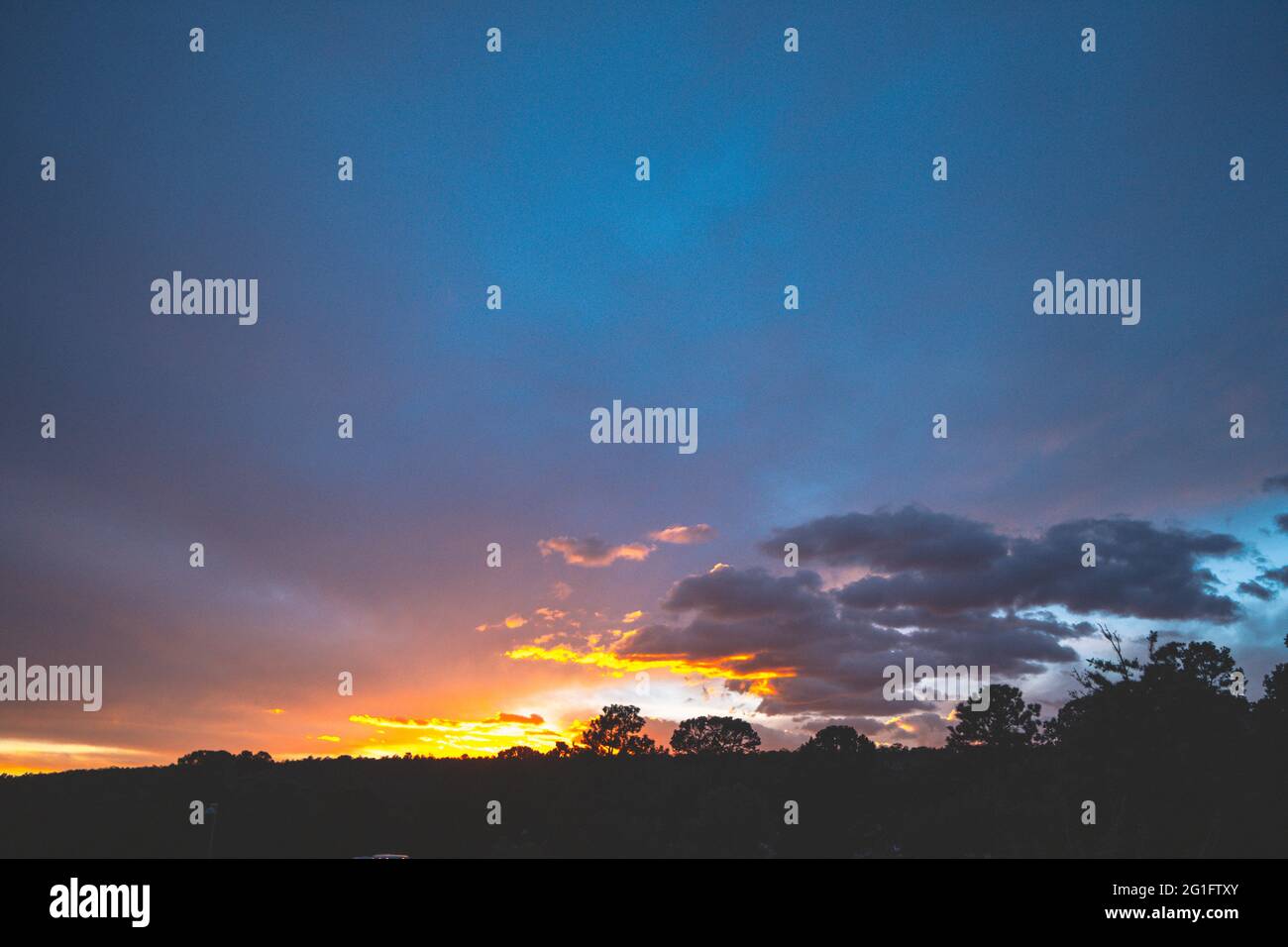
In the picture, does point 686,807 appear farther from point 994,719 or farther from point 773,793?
point 994,719

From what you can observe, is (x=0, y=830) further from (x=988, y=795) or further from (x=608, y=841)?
(x=988, y=795)

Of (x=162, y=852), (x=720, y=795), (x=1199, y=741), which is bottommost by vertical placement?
(x=162, y=852)

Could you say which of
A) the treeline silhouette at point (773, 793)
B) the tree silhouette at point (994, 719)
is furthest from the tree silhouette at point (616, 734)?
the tree silhouette at point (994, 719)

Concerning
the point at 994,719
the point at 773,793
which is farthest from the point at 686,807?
the point at 994,719

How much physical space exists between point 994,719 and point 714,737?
125 feet

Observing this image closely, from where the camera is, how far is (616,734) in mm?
131625

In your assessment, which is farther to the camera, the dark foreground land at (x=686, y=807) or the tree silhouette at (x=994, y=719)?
the tree silhouette at (x=994, y=719)

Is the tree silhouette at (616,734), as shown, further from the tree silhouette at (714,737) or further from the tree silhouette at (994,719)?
the tree silhouette at (994,719)

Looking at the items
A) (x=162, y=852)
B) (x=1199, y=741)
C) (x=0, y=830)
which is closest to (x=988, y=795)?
(x=1199, y=741)

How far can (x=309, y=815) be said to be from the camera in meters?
95.8

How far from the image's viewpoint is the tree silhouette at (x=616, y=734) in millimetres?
130750

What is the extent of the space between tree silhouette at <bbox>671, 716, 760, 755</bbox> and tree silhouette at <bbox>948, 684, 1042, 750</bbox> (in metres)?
27.6

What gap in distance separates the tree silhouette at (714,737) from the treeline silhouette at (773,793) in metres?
0.21
